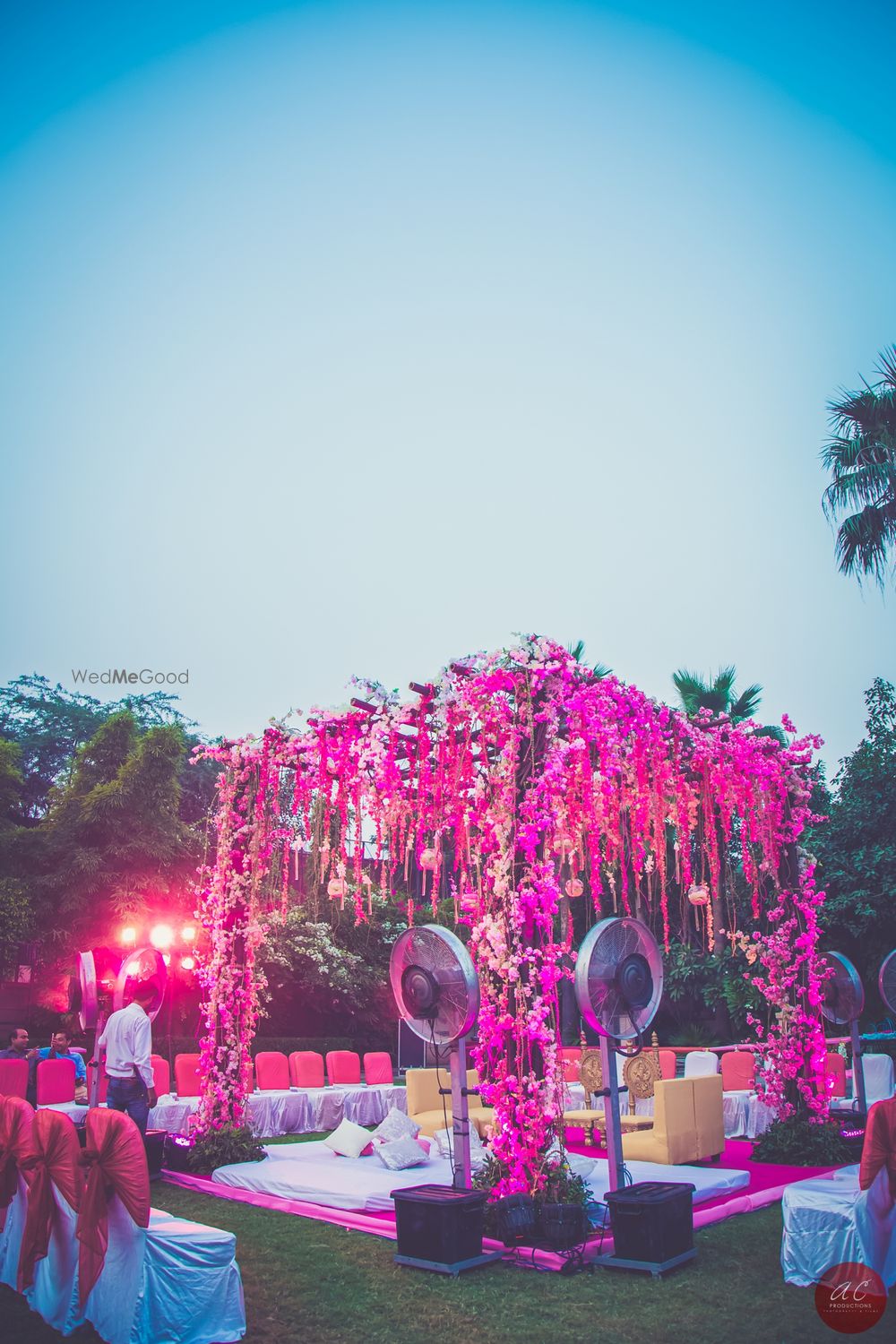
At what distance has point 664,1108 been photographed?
7656mm

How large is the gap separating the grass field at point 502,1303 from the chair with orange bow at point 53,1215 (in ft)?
0.40

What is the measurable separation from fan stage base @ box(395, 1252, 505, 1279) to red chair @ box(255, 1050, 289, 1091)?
18.8 ft

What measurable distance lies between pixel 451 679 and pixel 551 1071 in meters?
2.85

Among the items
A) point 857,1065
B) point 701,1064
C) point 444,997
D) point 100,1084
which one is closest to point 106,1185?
point 444,997

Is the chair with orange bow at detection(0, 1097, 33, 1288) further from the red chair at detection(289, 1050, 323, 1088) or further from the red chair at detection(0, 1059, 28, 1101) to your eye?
the red chair at detection(289, 1050, 323, 1088)

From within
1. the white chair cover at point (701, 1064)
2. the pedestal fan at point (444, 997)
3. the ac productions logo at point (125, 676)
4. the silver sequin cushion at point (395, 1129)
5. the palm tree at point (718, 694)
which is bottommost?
the white chair cover at point (701, 1064)

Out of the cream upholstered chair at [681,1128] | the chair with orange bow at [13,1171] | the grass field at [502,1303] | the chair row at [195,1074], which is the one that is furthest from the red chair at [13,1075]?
the cream upholstered chair at [681,1128]

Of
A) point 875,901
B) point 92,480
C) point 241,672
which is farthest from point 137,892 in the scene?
point 875,901

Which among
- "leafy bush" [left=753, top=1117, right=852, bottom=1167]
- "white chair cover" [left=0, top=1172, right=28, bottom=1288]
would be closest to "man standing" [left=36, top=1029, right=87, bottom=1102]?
"white chair cover" [left=0, top=1172, right=28, bottom=1288]

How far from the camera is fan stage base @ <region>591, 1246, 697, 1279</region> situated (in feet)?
15.4

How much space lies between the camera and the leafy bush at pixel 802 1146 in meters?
7.90

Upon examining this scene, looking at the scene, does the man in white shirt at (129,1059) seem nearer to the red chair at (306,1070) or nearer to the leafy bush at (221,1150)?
the leafy bush at (221,1150)

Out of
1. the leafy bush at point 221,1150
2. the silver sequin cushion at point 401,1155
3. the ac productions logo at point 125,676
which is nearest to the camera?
the silver sequin cushion at point 401,1155

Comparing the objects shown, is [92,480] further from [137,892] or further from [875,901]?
[875,901]
